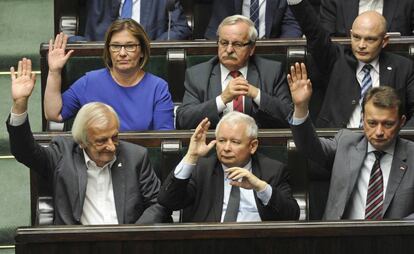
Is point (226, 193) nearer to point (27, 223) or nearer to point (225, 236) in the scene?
point (225, 236)

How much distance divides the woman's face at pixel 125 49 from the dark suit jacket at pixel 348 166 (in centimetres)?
44

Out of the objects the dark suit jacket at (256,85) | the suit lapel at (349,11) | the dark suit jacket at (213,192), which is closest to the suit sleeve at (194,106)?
the dark suit jacket at (256,85)

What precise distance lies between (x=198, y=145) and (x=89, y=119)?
0.67 feet

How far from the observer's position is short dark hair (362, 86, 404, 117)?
2576 millimetres

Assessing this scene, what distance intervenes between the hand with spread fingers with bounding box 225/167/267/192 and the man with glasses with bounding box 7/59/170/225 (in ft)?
0.52

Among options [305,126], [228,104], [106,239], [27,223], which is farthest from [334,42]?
[106,239]

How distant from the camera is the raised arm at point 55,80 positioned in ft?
9.38

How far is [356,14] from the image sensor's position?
3217 mm

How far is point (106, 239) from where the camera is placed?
225cm

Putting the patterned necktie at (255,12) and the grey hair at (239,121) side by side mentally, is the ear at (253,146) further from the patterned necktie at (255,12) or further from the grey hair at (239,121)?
the patterned necktie at (255,12)

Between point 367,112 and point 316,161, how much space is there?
0.13 metres

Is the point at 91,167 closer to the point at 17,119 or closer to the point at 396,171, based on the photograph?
A: the point at 17,119

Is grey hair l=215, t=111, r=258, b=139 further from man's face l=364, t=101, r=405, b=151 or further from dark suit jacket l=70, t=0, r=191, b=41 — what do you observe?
dark suit jacket l=70, t=0, r=191, b=41

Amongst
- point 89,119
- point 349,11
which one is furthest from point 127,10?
point 89,119
